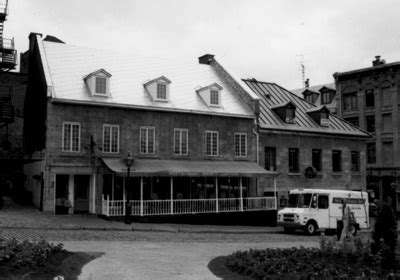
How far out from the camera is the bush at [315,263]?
11422 mm

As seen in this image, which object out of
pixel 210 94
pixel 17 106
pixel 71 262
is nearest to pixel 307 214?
pixel 210 94

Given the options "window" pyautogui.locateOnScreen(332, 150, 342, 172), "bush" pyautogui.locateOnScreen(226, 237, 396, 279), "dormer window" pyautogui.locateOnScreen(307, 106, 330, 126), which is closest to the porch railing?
"window" pyautogui.locateOnScreen(332, 150, 342, 172)

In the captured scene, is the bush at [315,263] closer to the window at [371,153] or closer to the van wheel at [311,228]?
the van wheel at [311,228]

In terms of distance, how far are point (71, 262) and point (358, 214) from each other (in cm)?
2076

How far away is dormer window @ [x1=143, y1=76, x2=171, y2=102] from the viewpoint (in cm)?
3136

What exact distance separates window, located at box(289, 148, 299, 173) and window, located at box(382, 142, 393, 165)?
21.5 m

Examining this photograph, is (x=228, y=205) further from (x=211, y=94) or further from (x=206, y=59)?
(x=206, y=59)

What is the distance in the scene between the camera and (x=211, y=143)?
32.8 meters

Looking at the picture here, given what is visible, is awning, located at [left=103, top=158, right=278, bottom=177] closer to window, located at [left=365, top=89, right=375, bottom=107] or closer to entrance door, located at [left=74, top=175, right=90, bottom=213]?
entrance door, located at [left=74, top=175, right=90, bottom=213]

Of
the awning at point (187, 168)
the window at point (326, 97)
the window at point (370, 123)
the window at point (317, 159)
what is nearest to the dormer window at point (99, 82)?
the awning at point (187, 168)

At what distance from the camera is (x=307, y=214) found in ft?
90.1

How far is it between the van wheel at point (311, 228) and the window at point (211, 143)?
318 inches

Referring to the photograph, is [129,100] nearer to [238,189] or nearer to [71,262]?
[238,189]

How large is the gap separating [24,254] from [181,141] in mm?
20609
